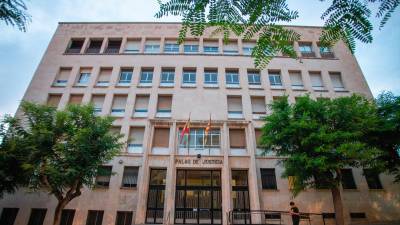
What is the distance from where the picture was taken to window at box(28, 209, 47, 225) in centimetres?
1527

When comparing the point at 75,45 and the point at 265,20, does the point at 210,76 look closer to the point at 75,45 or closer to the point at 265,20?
the point at 75,45

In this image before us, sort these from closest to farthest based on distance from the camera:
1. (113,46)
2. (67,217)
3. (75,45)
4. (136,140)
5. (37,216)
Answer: (67,217), (37,216), (136,140), (113,46), (75,45)

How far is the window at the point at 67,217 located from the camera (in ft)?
49.9

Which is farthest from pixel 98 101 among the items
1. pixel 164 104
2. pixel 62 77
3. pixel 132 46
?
pixel 132 46

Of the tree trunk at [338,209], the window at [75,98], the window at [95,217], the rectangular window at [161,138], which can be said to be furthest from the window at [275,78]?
the window at [95,217]

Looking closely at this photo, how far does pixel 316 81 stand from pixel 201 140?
493 inches

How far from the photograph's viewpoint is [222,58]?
2180 centimetres

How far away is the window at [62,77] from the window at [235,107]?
595 inches

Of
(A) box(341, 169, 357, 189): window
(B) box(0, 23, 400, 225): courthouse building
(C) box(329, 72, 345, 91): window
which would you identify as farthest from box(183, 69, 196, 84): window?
(A) box(341, 169, 357, 189): window

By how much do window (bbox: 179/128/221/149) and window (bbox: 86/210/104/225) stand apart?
23.7 ft

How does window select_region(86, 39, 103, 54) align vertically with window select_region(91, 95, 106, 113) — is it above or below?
above

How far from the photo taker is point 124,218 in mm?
15188

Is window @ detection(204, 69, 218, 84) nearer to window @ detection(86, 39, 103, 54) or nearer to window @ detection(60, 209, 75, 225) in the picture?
window @ detection(86, 39, 103, 54)

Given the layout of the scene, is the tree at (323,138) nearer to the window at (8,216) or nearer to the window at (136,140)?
the window at (136,140)
